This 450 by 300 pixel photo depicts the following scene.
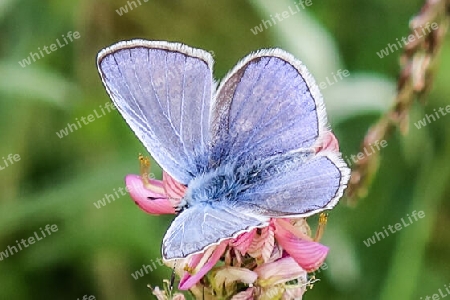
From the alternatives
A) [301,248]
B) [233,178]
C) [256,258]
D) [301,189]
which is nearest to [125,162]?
[233,178]

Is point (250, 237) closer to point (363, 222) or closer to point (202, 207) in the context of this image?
point (202, 207)

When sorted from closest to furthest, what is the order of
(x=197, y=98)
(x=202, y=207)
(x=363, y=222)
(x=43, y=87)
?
(x=202, y=207)
(x=197, y=98)
(x=43, y=87)
(x=363, y=222)

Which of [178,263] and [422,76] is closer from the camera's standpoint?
[178,263]

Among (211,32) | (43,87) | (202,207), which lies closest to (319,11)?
(211,32)

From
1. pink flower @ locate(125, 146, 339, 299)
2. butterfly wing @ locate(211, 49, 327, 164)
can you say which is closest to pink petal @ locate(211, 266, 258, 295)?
pink flower @ locate(125, 146, 339, 299)

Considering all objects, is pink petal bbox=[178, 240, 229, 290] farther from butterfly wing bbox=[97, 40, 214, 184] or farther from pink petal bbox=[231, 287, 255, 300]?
butterfly wing bbox=[97, 40, 214, 184]

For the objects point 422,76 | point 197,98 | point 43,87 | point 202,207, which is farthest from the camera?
point 43,87

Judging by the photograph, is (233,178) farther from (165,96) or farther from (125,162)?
(125,162)
